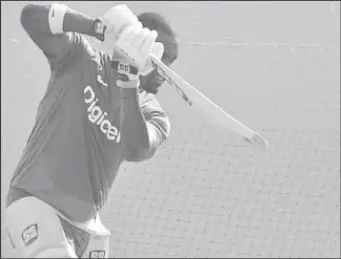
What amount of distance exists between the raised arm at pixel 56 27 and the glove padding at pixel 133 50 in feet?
0.63

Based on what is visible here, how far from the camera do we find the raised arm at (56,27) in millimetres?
2877

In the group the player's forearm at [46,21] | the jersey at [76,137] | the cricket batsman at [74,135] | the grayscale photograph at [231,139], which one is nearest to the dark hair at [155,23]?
the cricket batsman at [74,135]

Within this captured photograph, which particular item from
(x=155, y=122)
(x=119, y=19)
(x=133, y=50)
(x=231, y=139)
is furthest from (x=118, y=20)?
(x=231, y=139)

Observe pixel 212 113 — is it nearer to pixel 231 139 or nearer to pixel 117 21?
pixel 117 21

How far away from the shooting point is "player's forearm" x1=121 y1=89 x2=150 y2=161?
8.75 feet

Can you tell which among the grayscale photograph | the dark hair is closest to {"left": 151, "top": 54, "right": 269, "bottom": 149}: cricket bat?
the dark hair

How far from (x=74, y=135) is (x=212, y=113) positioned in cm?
46

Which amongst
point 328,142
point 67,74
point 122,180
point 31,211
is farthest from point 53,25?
point 328,142

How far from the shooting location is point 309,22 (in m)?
5.83

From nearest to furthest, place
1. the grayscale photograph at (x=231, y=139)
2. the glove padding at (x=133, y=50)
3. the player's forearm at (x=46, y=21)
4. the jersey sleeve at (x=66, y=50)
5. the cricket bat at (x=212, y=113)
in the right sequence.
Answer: the glove padding at (x=133, y=50), the cricket bat at (x=212, y=113), the player's forearm at (x=46, y=21), the jersey sleeve at (x=66, y=50), the grayscale photograph at (x=231, y=139)

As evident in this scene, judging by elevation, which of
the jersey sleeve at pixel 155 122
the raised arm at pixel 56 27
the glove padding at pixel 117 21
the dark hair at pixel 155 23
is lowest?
the jersey sleeve at pixel 155 122

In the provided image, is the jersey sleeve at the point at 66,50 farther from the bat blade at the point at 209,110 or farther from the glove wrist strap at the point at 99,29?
the bat blade at the point at 209,110

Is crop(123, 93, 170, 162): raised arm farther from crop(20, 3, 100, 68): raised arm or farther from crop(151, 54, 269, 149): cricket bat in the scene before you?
crop(20, 3, 100, 68): raised arm

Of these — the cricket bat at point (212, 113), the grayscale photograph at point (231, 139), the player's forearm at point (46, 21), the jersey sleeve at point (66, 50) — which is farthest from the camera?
the grayscale photograph at point (231, 139)
